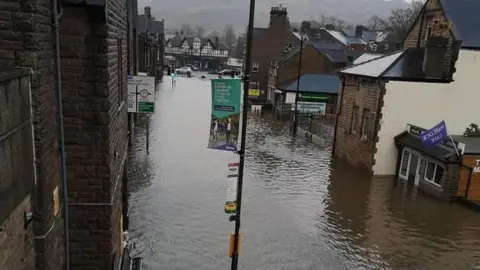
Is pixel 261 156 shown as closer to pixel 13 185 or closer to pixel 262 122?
pixel 262 122

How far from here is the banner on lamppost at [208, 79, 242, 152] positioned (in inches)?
325

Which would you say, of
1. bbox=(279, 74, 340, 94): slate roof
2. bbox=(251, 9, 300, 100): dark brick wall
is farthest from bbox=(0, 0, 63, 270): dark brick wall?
bbox=(251, 9, 300, 100): dark brick wall

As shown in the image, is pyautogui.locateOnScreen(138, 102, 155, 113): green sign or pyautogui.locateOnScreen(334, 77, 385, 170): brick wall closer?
pyautogui.locateOnScreen(138, 102, 155, 113): green sign

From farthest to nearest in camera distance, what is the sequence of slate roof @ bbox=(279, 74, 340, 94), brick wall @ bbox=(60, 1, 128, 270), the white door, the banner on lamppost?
slate roof @ bbox=(279, 74, 340, 94) → the white door → the banner on lamppost → brick wall @ bbox=(60, 1, 128, 270)

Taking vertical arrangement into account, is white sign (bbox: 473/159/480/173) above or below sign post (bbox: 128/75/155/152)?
below

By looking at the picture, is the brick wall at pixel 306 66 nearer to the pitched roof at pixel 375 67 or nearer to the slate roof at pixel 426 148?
the pitched roof at pixel 375 67

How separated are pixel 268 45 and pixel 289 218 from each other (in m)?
42.3

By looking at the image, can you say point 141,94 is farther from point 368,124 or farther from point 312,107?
point 312,107

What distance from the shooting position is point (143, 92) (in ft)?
69.4

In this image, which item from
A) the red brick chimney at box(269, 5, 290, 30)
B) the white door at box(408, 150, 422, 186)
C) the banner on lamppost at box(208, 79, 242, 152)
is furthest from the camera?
the red brick chimney at box(269, 5, 290, 30)

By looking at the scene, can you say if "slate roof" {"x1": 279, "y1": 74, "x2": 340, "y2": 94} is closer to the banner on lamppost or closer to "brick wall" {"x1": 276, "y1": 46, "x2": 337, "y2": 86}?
"brick wall" {"x1": 276, "y1": 46, "x2": 337, "y2": 86}

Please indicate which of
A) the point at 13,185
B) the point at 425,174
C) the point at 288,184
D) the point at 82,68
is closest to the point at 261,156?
the point at 288,184

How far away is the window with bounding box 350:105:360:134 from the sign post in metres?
12.2

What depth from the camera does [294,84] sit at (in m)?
47.3
